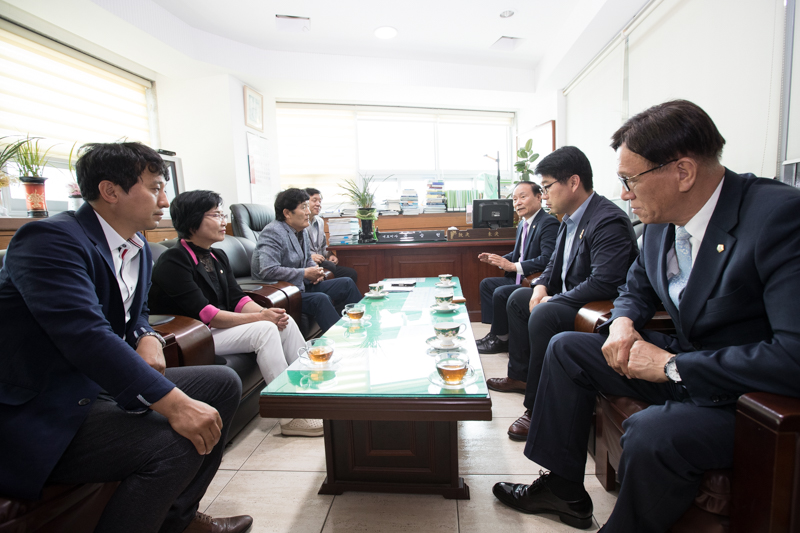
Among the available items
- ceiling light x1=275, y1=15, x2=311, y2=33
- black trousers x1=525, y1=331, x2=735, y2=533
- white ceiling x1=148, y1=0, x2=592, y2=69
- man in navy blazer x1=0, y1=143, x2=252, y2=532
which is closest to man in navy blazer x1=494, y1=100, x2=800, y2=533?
black trousers x1=525, y1=331, x2=735, y2=533

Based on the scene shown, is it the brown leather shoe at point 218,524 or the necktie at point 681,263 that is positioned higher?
the necktie at point 681,263

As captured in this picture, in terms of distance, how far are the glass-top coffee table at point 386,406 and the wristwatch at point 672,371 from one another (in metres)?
0.47

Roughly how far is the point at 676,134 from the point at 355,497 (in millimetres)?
1551

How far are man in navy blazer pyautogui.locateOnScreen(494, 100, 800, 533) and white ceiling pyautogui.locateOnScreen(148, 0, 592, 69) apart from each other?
2.94 m

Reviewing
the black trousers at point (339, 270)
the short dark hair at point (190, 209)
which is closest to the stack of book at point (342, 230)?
Result: the black trousers at point (339, 270)

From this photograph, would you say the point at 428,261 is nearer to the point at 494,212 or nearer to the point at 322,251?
the point at 494,212

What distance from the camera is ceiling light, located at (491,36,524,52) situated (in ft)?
14.0

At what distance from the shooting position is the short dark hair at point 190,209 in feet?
6.62

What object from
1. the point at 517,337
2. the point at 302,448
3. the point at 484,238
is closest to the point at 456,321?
the point at 517,337

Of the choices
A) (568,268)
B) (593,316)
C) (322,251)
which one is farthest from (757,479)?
(322,251)

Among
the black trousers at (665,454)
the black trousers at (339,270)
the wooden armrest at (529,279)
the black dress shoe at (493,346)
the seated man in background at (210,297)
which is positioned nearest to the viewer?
the black trousers at (665,454)

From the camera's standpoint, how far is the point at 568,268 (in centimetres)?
204

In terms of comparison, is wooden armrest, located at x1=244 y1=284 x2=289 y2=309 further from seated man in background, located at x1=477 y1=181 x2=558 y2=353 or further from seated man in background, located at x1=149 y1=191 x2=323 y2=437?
seated man in background, located at x1=477 y1=181 x2=558 y2=353

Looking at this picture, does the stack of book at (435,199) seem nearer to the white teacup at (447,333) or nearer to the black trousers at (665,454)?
the white teacup at (447,333)
